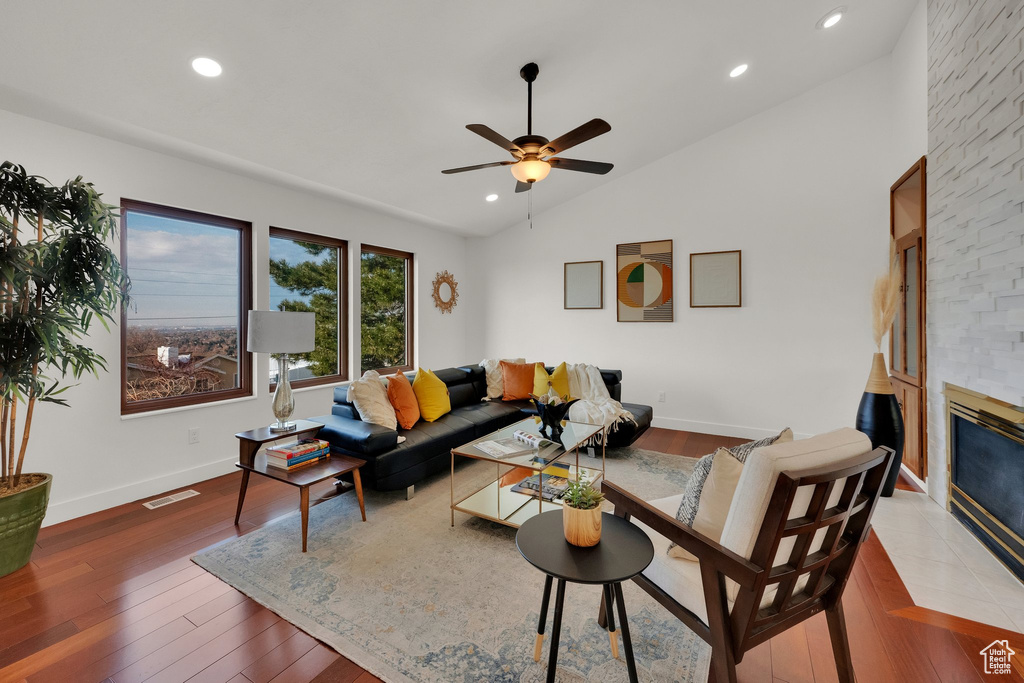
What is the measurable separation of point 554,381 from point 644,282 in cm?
164

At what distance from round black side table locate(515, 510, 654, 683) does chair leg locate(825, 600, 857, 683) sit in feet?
2.11

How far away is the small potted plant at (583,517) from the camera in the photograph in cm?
142

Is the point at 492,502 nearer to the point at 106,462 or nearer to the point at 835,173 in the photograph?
the point at 106,462

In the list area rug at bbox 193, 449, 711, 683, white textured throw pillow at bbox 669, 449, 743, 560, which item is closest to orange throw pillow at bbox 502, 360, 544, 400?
area rug at bbox 193, 449, 711, 683

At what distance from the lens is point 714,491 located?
1.39 m

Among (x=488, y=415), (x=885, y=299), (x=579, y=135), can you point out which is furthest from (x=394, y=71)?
(x=885, y=299)

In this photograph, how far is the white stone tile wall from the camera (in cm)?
221

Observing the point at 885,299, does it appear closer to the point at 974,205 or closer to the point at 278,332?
the point at 974,205

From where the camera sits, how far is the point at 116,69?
236 cm

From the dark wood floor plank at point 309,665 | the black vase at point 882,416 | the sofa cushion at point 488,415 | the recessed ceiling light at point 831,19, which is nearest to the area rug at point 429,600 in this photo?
the dark wood floor plank at point 309,665

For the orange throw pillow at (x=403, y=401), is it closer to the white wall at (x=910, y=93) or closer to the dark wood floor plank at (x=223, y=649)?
the dark wood floor plank at (x=223, y=649)

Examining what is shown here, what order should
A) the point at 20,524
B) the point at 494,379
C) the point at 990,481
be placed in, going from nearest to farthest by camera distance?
1. the point at 20,524
2. the point at 990,481
3. the point at 494,379

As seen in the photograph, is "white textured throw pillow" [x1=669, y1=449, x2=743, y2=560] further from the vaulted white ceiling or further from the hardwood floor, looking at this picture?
the vaulted white ceiling

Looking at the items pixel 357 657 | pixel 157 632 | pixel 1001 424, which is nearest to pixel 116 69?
pixel 157 632
